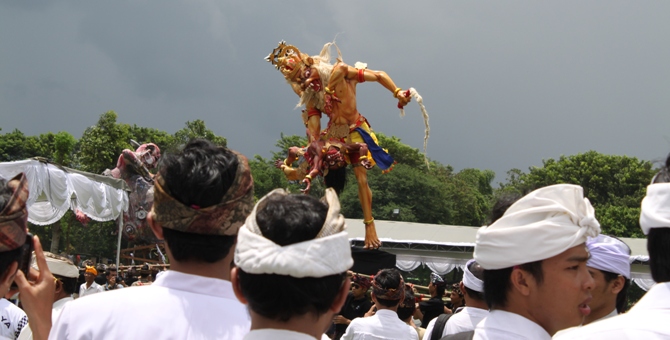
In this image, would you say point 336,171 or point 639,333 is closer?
point 639,333

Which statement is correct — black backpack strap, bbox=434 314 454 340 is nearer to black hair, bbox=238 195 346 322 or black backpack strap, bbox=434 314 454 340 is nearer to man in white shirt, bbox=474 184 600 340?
man in white shirt, bbox=474 184 600 340

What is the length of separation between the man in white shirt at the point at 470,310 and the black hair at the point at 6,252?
8.17ft

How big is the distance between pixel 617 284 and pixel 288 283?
2.22 m

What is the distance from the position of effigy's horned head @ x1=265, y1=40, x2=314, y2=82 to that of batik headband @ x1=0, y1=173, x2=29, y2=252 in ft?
24.5

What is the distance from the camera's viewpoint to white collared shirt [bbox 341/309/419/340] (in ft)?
17.0

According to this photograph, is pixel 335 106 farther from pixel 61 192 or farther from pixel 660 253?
pixel 660 253

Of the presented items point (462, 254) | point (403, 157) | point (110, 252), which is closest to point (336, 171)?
point (462, 254)

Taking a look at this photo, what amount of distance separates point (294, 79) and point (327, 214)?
25.8 feet

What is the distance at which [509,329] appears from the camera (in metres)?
2.35

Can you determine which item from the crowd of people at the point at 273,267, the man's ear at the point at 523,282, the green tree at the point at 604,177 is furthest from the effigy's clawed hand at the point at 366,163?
the green tree at the point at 604,177

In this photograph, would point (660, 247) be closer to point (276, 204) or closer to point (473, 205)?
point (276, 204)

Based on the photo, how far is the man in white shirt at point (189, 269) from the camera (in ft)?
6.98

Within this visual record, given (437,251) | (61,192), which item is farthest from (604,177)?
(61,192)

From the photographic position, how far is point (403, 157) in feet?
176
